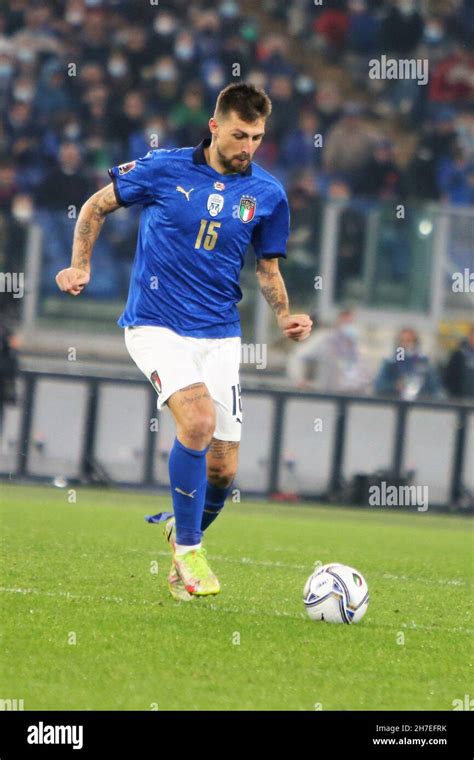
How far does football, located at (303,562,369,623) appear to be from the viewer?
657 cm

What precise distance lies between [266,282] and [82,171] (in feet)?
31.1

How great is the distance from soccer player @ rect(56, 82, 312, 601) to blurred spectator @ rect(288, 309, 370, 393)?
26.3 ft

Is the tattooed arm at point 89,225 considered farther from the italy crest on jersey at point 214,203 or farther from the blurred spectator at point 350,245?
the blurred spectator at point 350,245

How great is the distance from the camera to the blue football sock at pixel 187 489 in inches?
268

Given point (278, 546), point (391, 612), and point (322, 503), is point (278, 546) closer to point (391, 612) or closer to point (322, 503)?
point (391, 612)

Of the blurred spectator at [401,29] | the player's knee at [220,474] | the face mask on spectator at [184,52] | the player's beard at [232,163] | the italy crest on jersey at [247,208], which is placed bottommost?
the player's knee at [220,474]

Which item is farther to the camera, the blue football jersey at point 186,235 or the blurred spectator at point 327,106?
the blurred spectator at point 327,106

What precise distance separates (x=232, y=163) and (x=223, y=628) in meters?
2.24

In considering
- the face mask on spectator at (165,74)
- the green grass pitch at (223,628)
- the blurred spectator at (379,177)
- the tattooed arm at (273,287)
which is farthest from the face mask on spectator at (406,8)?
the tattooed arm at (273,287)

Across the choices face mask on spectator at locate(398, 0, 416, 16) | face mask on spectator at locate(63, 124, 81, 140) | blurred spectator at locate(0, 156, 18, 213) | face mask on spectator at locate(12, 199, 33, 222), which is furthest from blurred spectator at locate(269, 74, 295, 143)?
face mask on spectator at locate(12, 199, 33, 222)

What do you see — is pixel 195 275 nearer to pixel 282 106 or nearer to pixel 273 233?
pixel 273 233

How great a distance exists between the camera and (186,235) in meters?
7.04

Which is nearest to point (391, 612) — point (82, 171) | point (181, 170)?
point (181, 170)

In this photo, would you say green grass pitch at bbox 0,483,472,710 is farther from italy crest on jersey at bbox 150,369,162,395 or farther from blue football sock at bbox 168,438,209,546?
italy crest on jersey at bbox 150,369,162,395
